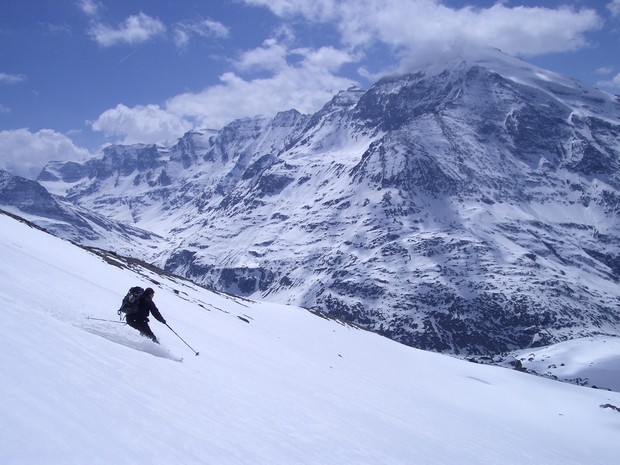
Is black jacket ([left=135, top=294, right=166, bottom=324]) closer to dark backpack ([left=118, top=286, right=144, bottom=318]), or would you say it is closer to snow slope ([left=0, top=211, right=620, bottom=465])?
dark backpack ([left=118, top=286, right=144, bottom=318])

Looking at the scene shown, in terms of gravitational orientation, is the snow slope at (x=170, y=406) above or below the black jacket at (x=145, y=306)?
below

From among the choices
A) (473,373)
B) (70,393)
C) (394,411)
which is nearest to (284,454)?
(70,393)

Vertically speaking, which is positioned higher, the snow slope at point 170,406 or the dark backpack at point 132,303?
the dark backpack at point 132,303

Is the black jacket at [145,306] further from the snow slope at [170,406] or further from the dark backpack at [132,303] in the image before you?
the snow slope at [170,406]

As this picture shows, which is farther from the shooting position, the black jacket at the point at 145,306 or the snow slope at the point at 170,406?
the black jacket at the point at 145,306

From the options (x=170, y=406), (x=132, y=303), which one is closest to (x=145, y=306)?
(x=132, y=303)

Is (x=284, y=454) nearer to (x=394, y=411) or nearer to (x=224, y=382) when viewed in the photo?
(x=224, y=382)

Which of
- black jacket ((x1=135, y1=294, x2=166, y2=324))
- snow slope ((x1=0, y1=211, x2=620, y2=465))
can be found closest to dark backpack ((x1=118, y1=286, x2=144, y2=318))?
black jacket ((x1=135, y1=294, x2=166, y2=324))

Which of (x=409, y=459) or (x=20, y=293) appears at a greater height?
(x=20, y=293)

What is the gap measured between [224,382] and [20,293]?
5.92 meters

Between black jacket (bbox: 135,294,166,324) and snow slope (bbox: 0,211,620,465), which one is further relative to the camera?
black jacket (bbox: 135,294,166,324)

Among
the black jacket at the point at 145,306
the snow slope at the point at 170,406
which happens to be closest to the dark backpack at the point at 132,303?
the black jacket at the point at 145,306

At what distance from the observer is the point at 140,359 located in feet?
38.1

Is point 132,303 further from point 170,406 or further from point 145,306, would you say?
point 170,406
